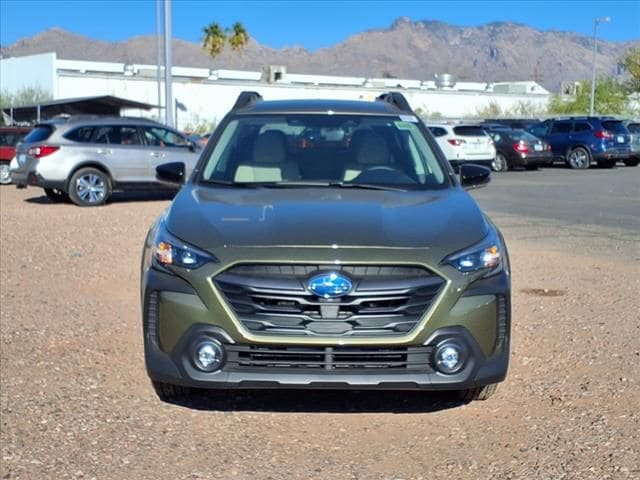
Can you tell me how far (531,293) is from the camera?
8812 millimetres

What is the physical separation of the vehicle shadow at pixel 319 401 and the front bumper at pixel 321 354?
672 millimetres

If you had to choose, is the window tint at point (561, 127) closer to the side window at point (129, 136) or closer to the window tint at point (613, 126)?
the window tint at point (613, 126)

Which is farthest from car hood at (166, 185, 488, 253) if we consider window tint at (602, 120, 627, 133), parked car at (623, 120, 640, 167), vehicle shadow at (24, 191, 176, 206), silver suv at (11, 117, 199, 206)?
parked car at (623, 120, 640, 167)

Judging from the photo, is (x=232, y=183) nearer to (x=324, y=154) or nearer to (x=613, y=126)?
(x=324, y=154)

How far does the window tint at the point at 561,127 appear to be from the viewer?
1265 inches

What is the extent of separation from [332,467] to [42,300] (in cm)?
471

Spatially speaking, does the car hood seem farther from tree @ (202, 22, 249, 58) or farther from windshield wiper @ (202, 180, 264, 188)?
tree @ (202, 22, 249, 58)

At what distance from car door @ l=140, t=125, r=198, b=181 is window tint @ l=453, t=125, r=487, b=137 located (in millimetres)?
12567

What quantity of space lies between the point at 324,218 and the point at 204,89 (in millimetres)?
51393

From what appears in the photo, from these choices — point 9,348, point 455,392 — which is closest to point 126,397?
point 9,348

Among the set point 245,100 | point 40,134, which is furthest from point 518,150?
point 245,100

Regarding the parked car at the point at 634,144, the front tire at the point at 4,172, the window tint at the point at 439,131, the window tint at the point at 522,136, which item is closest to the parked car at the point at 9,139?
the front tire at the point at 4,172

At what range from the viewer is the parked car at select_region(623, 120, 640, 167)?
31.8 m

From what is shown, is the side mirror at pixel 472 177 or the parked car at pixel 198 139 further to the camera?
the parked car at pixel 198 139
